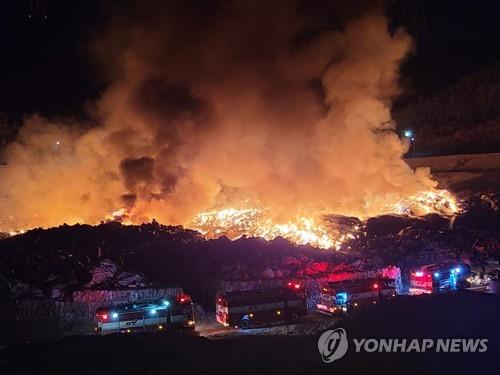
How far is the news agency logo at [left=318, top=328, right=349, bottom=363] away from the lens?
11.9 m

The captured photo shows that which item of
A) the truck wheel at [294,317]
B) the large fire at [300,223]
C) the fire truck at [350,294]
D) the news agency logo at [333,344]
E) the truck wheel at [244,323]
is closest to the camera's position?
the news agency logo at [333,344]

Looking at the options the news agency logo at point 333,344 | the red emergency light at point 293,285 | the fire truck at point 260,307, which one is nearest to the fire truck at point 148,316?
the fire truck at point 260,307

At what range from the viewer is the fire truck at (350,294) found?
1917 cm

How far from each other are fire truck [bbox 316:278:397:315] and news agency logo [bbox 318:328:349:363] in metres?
6.17

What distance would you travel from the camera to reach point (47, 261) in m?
22.2

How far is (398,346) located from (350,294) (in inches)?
288

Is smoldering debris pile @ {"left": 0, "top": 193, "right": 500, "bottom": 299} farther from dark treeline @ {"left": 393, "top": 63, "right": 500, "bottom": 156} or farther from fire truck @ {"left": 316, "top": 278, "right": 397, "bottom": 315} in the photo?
dark treeline @ {"left": 393, "top": 63, "right": 500, "bottom": 156}

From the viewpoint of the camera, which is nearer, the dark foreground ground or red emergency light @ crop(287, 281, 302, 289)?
the dark foreground ground

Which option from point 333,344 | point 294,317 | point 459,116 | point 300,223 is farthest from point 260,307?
point 459,116

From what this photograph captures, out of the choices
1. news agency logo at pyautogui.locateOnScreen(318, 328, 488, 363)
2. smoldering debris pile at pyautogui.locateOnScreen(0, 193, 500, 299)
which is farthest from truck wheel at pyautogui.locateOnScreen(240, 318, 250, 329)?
news agency logo at pyautogui.locateOnScreen(318, 328, 488, 363)

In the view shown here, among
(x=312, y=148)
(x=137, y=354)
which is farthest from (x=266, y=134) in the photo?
(x=137, y=354)

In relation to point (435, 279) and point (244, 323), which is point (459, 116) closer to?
point (435, 279)

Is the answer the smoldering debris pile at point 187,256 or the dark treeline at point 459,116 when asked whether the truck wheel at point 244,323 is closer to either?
the smoldering debris pile at point 187,256

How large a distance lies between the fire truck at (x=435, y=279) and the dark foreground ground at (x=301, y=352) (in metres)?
7.68
